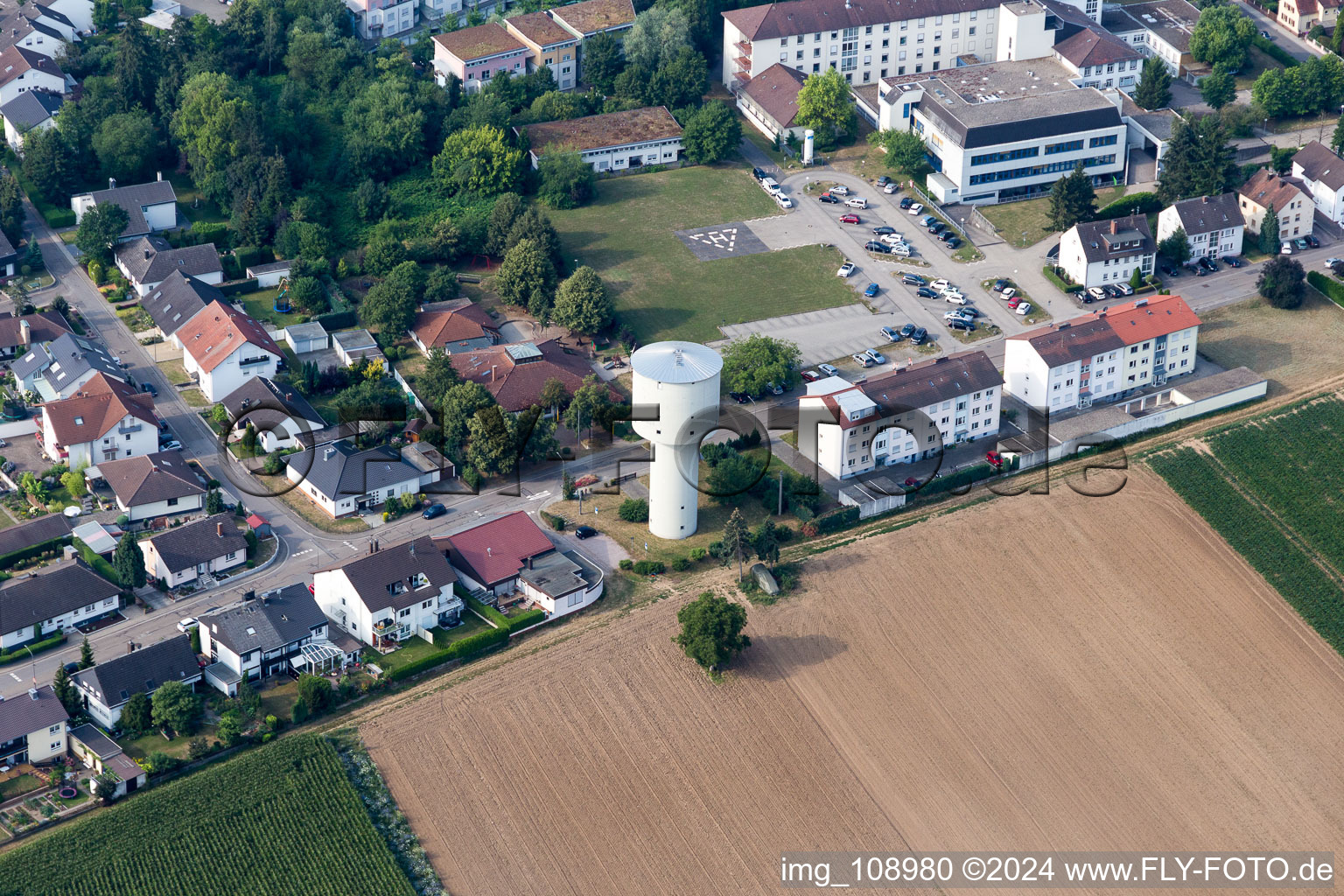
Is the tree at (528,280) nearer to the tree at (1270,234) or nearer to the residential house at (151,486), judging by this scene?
the residential house at (151,486)

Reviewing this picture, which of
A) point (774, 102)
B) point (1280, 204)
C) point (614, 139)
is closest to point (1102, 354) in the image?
point (1280, 204)

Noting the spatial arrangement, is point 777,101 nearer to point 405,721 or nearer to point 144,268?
point 144,268

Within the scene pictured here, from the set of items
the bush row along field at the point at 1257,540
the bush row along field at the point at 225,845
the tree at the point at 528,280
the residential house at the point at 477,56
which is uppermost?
the residential house at the point at 477,56

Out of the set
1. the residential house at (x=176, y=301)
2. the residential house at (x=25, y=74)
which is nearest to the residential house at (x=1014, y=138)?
the residential house at (x=176, y=301)

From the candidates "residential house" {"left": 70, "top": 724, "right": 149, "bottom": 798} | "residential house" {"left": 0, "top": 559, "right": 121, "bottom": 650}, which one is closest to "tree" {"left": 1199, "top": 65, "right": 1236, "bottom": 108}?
"residential house" {"left": 0, "top": 559, "right": 121, "bottom": 650}

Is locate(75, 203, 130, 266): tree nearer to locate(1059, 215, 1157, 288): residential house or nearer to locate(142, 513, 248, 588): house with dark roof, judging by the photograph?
locate(142, 513, 248, 588): house with dark roof

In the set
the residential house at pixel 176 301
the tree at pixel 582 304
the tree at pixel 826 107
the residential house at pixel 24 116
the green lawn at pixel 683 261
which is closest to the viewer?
the residential house at pixel 176 301

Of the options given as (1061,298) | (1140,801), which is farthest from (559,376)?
(1140,801)

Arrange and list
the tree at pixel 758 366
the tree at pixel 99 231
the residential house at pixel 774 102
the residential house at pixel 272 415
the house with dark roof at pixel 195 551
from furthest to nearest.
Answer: the residential house at pixel 774 102
the tree at pixel 99 231
the tree at pixel 758 366
the residential house at pixel 272 415
the house with dark roof at pixel 195 551

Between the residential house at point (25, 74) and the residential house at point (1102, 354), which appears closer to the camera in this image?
the residential house at point (1102, 354)
